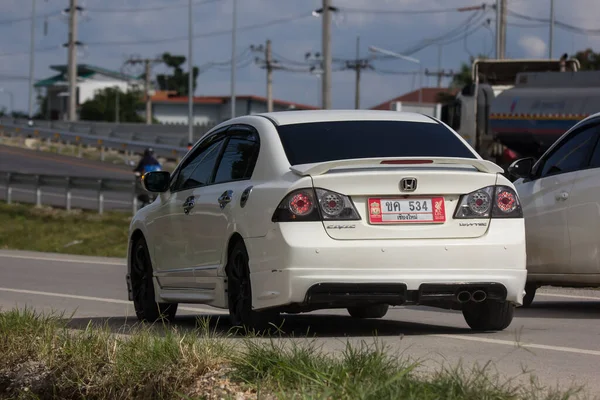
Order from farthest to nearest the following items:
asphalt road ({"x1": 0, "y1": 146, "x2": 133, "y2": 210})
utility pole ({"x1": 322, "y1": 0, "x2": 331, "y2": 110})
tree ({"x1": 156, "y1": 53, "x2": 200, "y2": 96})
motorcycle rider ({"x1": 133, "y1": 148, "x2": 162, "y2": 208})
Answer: tree ({"x1": 156, "y1": 53, "x2": 200, "y2": 96})
utility pole ({"x1": 322, "y1": 0, "x2": 331, "y2": 110})
asphalt road ({"x1": 0, "y1": 146, "x2": 133, "y2": 210})
motorcycle rider ({"x1": 133, "y1": 148, "x2": 162, "y2": 208})

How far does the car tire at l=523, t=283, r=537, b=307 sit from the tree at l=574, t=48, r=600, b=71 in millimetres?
83236

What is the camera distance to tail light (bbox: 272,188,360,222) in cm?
863

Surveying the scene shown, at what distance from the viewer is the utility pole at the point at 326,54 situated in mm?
38812

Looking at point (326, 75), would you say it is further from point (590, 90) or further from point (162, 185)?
point (162, 185)

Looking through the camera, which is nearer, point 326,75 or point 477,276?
point 477,276

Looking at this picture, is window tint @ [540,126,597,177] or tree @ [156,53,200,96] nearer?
window tint @ [540,126,597,177]

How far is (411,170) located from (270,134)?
122cm

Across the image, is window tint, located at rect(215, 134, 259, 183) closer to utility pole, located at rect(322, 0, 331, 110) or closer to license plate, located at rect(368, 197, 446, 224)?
license plate, located at rect(368, 197, 446, 224)

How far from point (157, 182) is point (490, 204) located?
10.7 feet


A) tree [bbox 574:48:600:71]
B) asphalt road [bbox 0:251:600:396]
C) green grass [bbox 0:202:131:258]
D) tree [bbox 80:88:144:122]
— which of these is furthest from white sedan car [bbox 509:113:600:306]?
tree [bbox 80:88:144:122]

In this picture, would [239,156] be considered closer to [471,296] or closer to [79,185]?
[471,296]

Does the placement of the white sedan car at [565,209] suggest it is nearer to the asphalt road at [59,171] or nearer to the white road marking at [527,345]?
the white road marking at [527,345]

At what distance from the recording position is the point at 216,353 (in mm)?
6770

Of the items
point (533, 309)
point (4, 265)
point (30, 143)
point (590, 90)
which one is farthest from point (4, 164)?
point (533, 309)
